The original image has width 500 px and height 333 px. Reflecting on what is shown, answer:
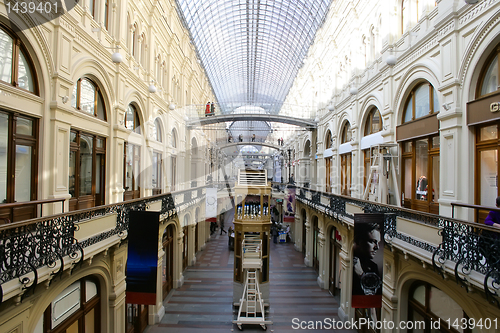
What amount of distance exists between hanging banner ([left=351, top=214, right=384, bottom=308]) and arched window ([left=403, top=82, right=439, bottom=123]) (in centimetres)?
351

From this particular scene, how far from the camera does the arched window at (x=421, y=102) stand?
7.93 meters

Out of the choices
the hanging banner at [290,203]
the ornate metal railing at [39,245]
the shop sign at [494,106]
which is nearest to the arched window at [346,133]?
the hanging banner at [290,203]

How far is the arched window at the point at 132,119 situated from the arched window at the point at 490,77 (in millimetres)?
11386

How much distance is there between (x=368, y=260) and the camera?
7.08 metres

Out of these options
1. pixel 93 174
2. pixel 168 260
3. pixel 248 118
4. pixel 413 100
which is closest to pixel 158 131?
pixel 168 260

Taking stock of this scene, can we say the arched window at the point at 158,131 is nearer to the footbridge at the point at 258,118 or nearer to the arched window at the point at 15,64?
the footbridge at the point at 258,118

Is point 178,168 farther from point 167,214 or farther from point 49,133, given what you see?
point 49,133

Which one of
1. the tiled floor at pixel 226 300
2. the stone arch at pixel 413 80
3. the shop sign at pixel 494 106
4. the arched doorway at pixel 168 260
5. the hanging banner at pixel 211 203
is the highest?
the stone arch at pixel 413 80

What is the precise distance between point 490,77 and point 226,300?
13.3m

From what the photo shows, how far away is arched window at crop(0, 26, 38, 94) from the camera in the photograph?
5.64 m

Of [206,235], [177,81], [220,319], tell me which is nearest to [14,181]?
[220,319]

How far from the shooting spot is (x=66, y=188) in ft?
24.1

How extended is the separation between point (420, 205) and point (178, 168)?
14692mm

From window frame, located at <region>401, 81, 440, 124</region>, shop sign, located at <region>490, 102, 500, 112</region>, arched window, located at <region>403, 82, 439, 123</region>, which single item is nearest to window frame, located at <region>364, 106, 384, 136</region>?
window frame, located at <region>401, 81, 440, 124</region>
